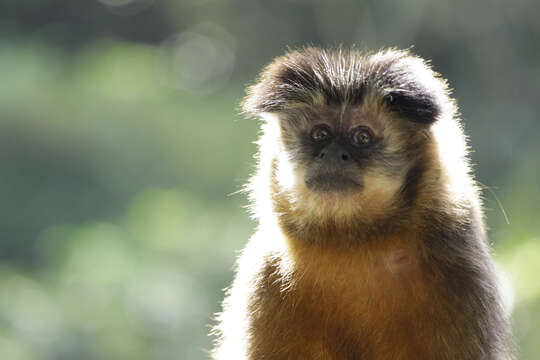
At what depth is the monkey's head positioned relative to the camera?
12.0 ft

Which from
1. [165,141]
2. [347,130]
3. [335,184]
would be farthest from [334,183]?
[165,141]

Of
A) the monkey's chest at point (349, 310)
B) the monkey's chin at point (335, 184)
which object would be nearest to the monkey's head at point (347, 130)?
the monkey's chin at point (335, 184)

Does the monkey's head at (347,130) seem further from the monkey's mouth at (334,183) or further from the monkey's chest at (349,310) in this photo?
the monkey's chest at (349,310)

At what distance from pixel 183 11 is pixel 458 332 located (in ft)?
33.8

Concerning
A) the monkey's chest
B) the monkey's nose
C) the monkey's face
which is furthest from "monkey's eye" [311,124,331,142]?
the monkey's chest

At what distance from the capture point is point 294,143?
3.93 meters

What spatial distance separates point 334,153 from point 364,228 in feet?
1.16

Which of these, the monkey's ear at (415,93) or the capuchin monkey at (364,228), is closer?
the capuchin monkey at (364,228)

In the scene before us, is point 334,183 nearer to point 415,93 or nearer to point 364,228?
point 364,228

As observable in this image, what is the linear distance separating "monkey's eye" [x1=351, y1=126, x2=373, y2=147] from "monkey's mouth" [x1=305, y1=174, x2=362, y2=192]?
0.25m

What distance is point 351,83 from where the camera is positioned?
3854mm

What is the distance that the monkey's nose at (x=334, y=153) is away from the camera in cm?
366

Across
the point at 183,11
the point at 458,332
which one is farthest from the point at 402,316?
the point at 183,11

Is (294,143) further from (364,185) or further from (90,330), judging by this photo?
(90,330)
